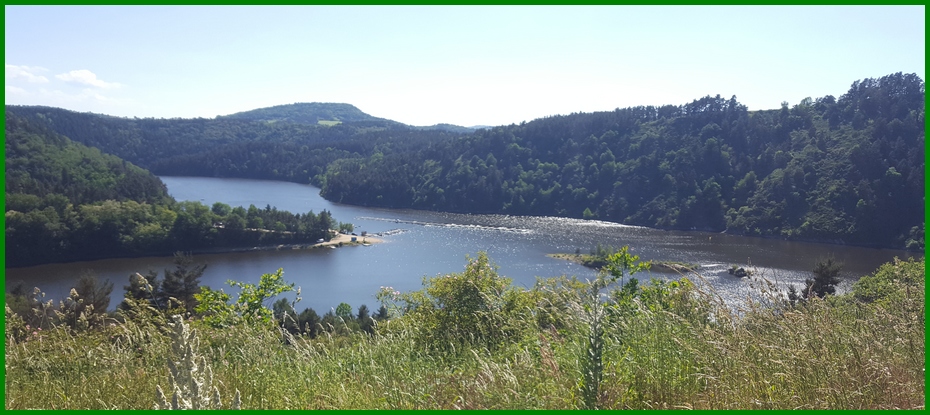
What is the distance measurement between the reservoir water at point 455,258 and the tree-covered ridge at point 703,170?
5.72m

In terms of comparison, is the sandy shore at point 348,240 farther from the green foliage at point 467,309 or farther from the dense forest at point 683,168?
the green foliage at point 467,309

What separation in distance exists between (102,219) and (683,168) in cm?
6839

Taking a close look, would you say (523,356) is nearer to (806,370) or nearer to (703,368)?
(703,368)

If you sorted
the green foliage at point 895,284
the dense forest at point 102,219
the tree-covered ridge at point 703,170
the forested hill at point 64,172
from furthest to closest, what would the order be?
the tree-covered ridge at point 703,170 → the forested hill at point 64,172 → the dense forest at point 102,219 → the green foliage at point 895,284

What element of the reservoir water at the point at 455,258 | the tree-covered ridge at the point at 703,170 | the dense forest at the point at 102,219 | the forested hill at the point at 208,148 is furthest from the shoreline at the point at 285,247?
the forested hill at the point at 208,148

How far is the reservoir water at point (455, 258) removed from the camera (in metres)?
35.6

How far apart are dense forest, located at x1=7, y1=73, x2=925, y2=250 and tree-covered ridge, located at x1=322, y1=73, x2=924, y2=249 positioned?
20 cm

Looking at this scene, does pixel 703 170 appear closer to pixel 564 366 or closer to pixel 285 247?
pixel 285 247

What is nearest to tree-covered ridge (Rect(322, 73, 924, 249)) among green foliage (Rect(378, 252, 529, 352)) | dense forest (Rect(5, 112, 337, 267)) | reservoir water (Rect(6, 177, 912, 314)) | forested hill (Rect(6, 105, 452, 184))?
reservoir water (Rect(6, 177, 912, 314))

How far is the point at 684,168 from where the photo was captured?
78.3 m

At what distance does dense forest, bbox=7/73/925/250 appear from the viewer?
58156 mm

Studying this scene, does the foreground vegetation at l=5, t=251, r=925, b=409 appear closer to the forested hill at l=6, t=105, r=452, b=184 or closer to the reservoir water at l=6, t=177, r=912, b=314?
the reservoir water at l=6, t=177, r=912, b=314

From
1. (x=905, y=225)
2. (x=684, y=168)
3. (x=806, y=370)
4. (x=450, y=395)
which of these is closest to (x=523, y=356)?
(x=450, y=395)

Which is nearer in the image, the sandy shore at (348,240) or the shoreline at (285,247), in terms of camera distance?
the shoreline at (285,247)
